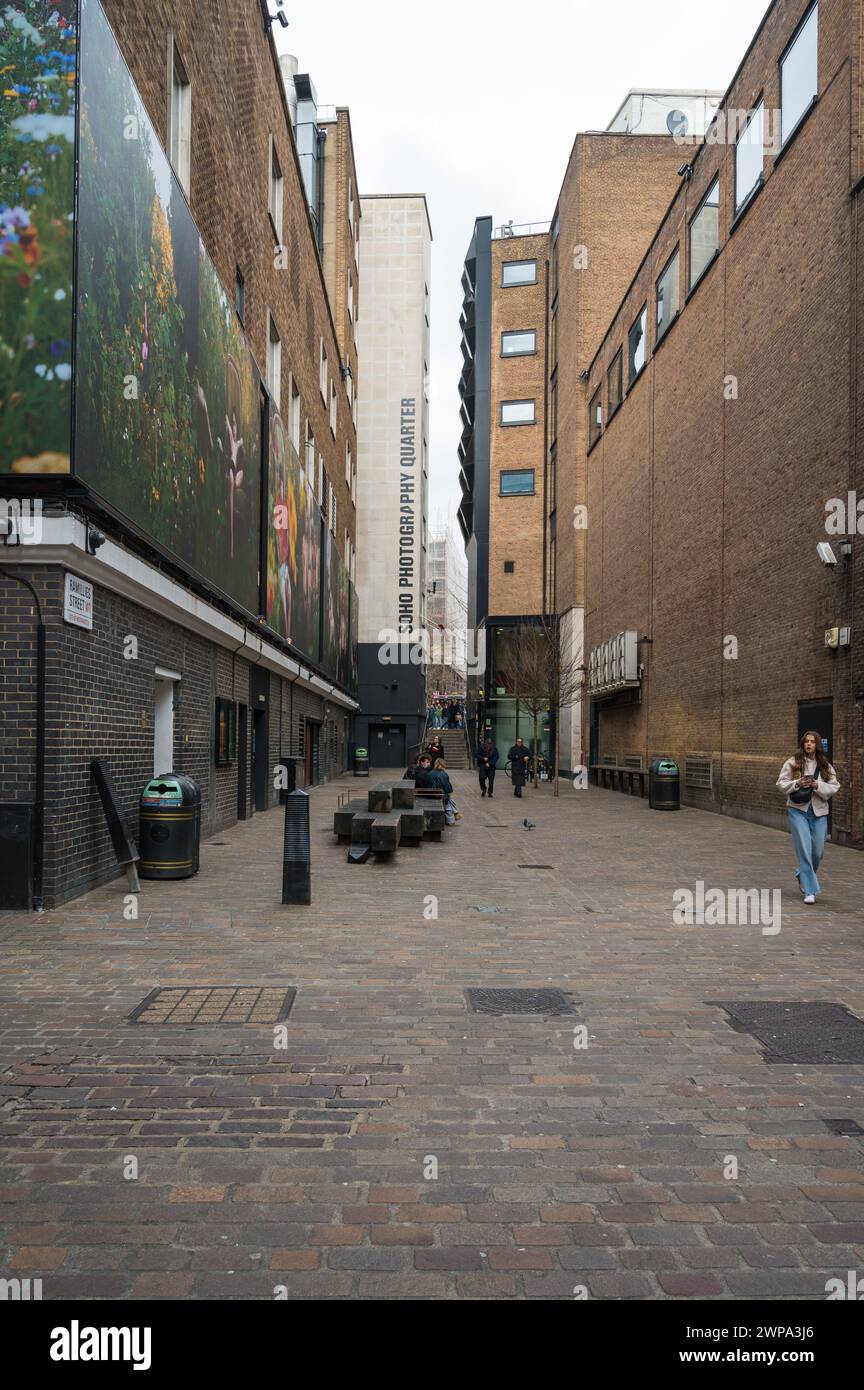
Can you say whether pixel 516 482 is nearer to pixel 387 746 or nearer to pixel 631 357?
pixel 387 746

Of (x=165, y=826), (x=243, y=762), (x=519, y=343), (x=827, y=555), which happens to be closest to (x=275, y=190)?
(x=243, y=762)

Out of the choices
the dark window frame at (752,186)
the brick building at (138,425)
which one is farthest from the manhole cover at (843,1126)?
the dark window frame at (752,186)

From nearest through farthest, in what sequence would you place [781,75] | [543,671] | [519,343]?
[781,75] → [543,671] → [519,343]

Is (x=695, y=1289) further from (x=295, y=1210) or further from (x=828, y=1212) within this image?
(x=295, y=1210)

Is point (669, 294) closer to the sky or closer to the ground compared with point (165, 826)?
closer to the sky

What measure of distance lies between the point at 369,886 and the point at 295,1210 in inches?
280

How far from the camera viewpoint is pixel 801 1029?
534cm

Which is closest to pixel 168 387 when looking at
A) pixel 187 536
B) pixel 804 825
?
pixel 187 536

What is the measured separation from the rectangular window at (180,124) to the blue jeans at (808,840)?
36.7ft

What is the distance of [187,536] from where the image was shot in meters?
12.5

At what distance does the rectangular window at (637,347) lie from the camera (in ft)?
96.2

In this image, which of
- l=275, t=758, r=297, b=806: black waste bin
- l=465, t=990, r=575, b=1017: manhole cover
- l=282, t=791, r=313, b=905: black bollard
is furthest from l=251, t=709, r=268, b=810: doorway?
l=465, t=990, r=575, b=1017: manhole cover

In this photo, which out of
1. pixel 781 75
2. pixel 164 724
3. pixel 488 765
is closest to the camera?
pixel 164 724

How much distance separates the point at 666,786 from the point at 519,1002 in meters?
17.5
